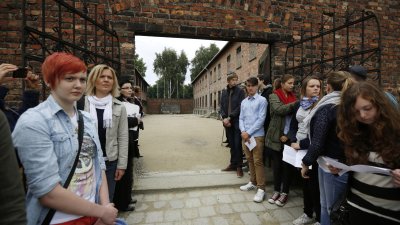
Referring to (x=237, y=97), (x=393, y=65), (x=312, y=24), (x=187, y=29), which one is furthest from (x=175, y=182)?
(x=393, y=65)

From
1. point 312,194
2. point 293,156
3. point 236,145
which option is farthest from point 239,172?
point 312,194

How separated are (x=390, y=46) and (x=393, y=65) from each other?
15.8 inches

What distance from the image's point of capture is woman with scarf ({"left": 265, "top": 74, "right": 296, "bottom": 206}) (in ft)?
11.3

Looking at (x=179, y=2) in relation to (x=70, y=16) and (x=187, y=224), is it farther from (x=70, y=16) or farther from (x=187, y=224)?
(x=187, y=224)

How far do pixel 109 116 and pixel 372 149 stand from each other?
2232 mm

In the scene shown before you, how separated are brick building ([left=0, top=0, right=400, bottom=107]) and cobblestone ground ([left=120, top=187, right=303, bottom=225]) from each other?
218cm

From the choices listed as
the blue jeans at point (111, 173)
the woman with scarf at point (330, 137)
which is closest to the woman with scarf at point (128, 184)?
the blue jeans at point (111, 173)

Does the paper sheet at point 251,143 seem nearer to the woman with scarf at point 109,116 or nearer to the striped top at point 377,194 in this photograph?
the woman with scarf at point 109,116

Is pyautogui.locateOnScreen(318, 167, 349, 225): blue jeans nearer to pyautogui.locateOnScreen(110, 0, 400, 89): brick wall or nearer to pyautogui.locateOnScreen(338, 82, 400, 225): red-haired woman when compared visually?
pyautogui.locateOnScreen(338, 82, 400, 225): red-haired woman

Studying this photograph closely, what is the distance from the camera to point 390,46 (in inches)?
204

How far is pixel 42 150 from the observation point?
1.14 metres

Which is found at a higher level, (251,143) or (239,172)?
(251,143)

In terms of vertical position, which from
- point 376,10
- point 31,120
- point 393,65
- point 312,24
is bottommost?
point 31,120

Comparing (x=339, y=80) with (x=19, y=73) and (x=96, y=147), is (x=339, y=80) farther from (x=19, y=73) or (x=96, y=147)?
(x=19, y=73)
